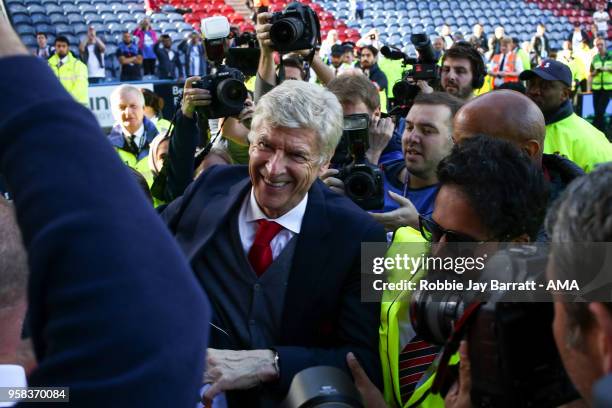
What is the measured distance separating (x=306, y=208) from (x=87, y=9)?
54.6 feet

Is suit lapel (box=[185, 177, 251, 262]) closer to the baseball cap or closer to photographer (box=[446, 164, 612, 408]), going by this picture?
photographer (box=[446, 164, 612, 408])

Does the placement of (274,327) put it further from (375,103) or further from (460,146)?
(375,103)

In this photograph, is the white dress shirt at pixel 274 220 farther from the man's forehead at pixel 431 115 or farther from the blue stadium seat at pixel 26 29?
the blue stadium seat at pixel 26 29

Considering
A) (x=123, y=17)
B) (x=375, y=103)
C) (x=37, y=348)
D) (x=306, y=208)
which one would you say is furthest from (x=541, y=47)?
(x=37, y=348)

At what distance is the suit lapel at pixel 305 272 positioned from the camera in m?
2.10

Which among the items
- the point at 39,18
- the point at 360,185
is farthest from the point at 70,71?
the point at 360,185

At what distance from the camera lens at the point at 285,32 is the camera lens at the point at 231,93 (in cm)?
34

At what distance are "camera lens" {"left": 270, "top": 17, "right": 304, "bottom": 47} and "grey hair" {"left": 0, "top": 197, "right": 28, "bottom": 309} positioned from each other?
2228 mm

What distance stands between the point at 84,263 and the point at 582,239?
0.54 m

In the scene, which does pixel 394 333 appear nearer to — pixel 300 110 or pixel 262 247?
pixel 262 247

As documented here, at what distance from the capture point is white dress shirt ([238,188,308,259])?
2223 millimetres

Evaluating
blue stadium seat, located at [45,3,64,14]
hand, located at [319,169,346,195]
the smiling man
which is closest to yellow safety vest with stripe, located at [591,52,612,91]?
the smiling man

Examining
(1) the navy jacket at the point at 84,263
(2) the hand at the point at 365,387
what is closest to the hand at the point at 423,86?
(2) the hand at the point at 365,387

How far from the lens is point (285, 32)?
10.9 ft
